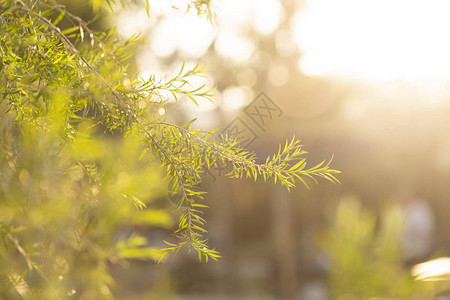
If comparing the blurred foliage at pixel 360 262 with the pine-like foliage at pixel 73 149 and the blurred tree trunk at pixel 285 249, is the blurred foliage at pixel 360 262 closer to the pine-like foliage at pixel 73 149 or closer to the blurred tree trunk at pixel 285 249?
the pine-like foliage at pixel 73 149

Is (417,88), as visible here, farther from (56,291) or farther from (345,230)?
(56,291)

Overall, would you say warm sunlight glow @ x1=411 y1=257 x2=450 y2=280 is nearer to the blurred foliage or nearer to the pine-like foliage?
the blurred foliage

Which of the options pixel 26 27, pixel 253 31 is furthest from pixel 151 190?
pixel 253 31

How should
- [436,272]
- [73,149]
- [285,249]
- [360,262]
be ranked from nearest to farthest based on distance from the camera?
1. [73,149]
2. [436,272]
3. [360,262]
4. [285,249]

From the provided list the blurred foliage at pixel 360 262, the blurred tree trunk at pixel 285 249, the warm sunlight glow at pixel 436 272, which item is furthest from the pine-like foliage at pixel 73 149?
the blurred tree trunk at pixel 285 249

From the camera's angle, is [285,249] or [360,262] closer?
[360,262]

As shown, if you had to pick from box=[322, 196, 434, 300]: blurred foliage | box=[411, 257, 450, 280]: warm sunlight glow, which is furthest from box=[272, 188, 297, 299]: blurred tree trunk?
box=[411, 257, 450, 280]: warm sunlight glow

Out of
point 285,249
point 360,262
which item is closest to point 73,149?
point 360,262

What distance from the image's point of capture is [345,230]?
2.34 metres

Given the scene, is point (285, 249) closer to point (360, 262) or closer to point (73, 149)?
point (360, 262)

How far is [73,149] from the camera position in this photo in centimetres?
72

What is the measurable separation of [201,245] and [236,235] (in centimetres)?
1020

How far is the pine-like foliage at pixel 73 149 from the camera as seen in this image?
72 centimetres

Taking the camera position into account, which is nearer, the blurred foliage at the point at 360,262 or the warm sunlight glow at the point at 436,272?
the warm sunlight glow at the point at 436,272
